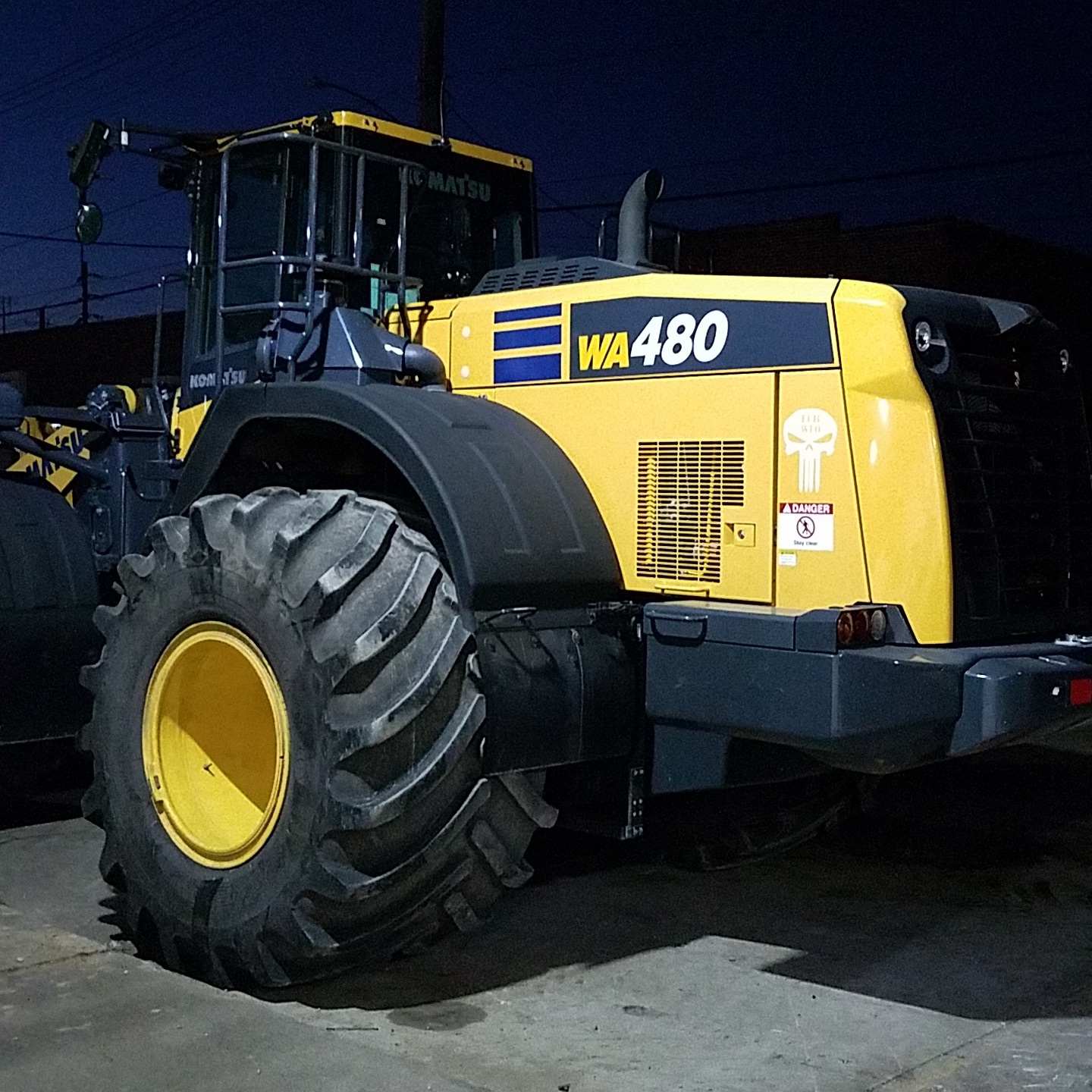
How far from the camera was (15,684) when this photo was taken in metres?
7.04

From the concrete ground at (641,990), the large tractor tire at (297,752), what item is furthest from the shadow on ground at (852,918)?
the large tractor tire at (297,752)

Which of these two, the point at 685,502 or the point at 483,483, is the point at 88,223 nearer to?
the point at 483,483

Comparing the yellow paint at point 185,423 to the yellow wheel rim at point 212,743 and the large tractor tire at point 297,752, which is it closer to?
the large tractor tire at point 297,752

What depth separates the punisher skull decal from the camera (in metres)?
5.18

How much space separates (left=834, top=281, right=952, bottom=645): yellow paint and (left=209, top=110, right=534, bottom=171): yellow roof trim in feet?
8.64

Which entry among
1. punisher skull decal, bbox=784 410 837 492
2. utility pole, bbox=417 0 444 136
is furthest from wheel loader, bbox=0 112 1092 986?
utility pole, bbox=417 0 444 136

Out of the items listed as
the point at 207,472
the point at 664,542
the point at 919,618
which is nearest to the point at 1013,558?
the point at 919,618

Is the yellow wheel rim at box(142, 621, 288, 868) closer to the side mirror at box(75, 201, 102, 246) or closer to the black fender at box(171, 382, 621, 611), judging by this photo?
the black fender at box(171, 382, 621, 611)

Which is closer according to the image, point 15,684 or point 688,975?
point 688,975

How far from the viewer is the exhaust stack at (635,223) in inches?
245

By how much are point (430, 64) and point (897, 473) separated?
12579 mm

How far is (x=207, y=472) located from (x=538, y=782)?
5.81 ft

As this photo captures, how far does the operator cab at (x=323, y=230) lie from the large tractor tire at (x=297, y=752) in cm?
134

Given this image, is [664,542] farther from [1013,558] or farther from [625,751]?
[1013,558]
